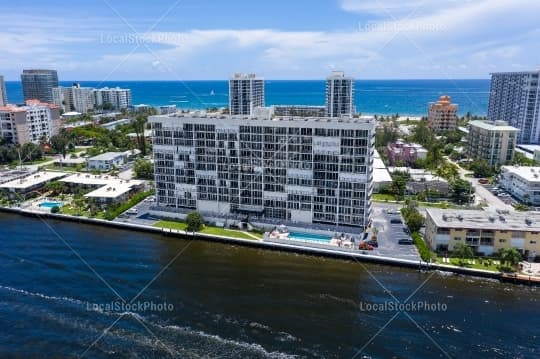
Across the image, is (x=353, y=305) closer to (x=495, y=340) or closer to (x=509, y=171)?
(x=495, y=340)

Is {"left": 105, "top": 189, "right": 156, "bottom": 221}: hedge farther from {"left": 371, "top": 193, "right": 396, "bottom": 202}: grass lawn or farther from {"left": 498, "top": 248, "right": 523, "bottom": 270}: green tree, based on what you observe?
{"left": 498, "top": 248, "right": 523, "bottom": 270}: green tree

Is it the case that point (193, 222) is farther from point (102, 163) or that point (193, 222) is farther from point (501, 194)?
point (501, 194)

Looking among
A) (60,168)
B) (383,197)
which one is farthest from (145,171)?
(383,197)

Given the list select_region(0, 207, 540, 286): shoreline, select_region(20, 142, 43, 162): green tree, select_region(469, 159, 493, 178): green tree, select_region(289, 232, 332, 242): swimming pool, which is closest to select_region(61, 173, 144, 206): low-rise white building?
select_region(0, 207, 540, 286): shoreline

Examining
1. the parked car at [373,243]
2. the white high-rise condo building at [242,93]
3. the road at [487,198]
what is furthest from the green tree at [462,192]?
the white high-rise condo building at [242,93]

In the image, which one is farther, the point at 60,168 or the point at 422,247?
the point at 60,168
